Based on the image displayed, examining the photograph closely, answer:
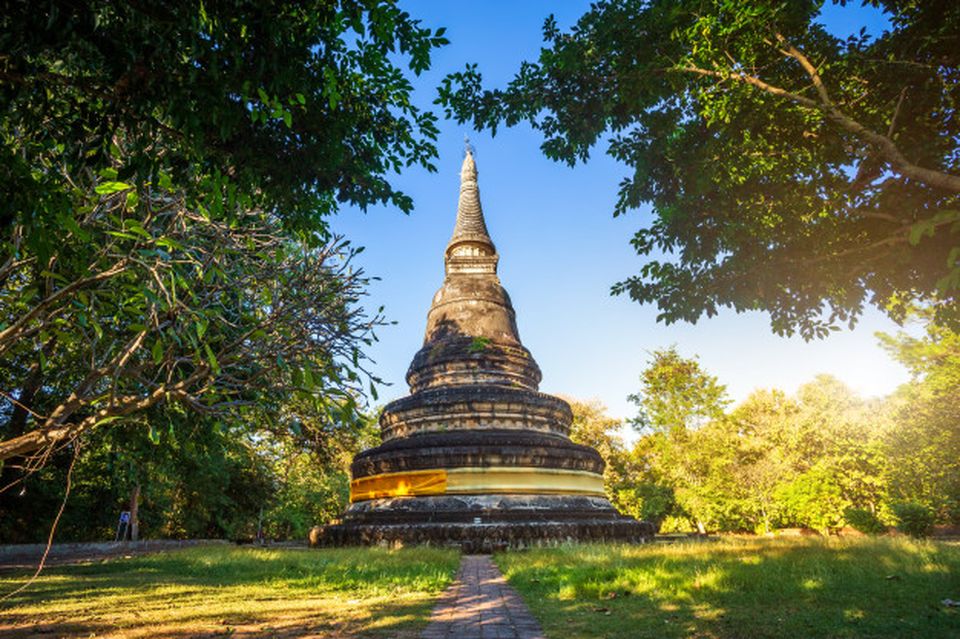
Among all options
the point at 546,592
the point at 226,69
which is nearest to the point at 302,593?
the point at 546,592

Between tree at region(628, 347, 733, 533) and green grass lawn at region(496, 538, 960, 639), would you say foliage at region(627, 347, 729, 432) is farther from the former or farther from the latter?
green grass lawn at region(496, 538, 960, 639)

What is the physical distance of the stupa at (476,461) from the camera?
14133 mm

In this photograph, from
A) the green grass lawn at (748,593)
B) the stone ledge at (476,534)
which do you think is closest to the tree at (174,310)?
the green grass lawn at (748,593)

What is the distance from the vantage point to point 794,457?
85.6 feet

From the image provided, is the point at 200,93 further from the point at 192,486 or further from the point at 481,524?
the point at 192,486

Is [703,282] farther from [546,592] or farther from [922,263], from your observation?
[546,592]

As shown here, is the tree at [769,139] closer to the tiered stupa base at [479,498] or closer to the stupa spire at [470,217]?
the tiered stupa base at [479,498]

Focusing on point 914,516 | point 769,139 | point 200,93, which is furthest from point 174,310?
point 914,516

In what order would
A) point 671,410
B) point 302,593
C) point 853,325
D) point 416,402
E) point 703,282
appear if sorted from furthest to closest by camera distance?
point 671,410 → point 416,402 → point 853,325 → point 703,282 → point 302,593

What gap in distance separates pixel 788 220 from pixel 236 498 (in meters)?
27.7

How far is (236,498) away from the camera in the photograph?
27.4m

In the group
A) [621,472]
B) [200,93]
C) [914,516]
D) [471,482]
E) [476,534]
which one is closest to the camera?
[200,93]

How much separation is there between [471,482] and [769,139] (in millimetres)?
11191

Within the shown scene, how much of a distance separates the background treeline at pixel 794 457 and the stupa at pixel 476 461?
11539mm
